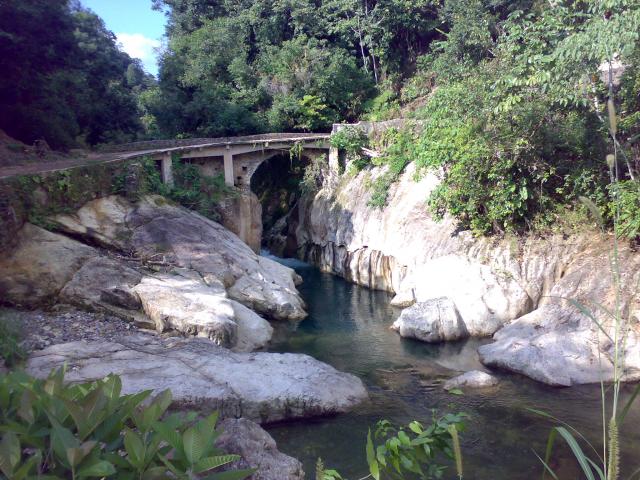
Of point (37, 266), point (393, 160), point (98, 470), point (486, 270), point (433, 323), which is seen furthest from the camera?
point (393, 160)

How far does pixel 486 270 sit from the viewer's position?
1470 cm

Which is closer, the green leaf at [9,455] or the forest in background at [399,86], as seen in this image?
the green leaf at [9,455]

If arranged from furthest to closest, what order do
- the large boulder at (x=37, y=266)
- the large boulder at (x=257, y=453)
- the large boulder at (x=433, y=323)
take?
the large boulder at (x=433, y=323) < the large boulder at (x=37, y=266) < the large boulder at (x=257, y=453)

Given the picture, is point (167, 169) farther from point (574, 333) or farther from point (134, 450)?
point (134, 450)

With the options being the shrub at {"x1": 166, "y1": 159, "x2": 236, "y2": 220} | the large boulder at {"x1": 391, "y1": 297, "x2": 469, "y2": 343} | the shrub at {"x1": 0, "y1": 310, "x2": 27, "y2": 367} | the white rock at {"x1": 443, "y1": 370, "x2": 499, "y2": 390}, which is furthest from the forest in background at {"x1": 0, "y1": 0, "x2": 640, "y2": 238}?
the shrub at {"x1": 0, "y1": 310, "x2": 27, "y2": 367}

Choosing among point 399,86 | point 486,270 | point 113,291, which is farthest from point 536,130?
point 399,86

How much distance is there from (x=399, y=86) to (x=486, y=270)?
67.3 feet

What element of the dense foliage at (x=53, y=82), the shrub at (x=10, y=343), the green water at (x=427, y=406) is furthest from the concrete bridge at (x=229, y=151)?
the shrub at (x=10, y=343)

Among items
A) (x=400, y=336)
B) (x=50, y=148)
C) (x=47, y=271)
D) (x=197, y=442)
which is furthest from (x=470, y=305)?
(x=50, y=148)

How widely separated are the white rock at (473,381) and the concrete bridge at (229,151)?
12360 millimetres

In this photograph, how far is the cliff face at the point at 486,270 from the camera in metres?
11.4

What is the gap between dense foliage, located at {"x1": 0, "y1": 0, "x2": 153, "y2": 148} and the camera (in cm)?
1711

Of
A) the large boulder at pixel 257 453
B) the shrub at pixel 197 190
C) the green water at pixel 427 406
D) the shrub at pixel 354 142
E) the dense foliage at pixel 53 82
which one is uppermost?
the dense foliage at pixel 53 82

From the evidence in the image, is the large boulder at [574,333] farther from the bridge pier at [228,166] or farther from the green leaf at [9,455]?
the bridge pier at [228,166]
